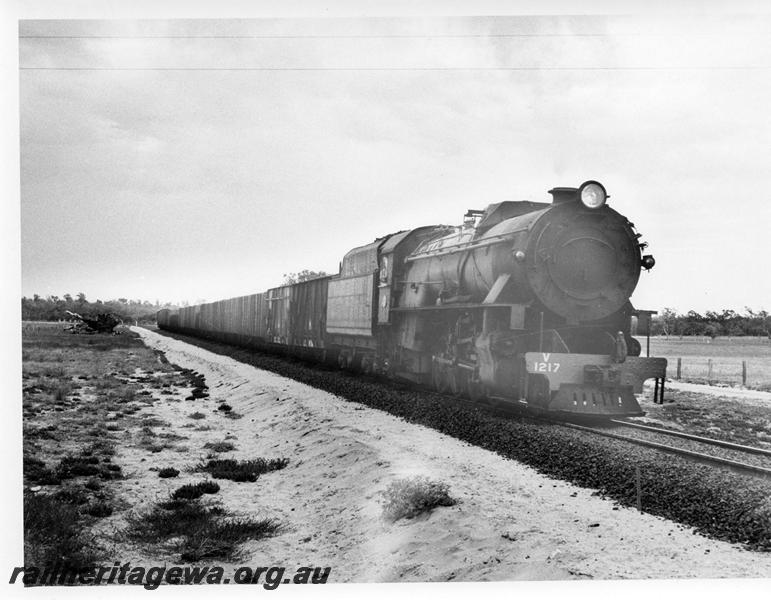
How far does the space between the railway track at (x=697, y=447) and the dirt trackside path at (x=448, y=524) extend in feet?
5.46

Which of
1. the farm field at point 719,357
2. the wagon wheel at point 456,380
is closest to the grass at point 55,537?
the wagon wheel at point 456,380

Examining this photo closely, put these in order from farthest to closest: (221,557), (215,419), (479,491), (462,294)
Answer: (462,294) → (215,419) → (479,491) → (221,557)

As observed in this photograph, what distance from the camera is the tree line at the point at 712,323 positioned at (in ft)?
27.6

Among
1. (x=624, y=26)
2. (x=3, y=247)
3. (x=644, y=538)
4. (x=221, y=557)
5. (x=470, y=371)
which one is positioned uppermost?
(x=624, y=26)

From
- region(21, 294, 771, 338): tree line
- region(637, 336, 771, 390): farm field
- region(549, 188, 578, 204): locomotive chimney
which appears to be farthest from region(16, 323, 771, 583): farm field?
region(637, 336, 771, 390): farm field

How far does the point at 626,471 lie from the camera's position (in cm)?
682

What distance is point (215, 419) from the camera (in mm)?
11156

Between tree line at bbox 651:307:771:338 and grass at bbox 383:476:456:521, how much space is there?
14.2 feet

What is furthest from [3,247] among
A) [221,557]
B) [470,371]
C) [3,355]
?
[470,371]

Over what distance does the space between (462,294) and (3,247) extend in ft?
24.4

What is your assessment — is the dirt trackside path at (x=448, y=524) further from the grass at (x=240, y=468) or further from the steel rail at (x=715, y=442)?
the steel rail at (x=715, y=442)

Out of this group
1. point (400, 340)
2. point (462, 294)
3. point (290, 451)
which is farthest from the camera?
point (400, 340)

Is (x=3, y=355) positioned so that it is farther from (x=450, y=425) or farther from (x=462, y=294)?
(x=462, y=294)

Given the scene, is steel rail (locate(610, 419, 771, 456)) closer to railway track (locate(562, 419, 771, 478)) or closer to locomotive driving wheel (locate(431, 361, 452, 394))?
railway track (locate(562, 419, 771, 478))
